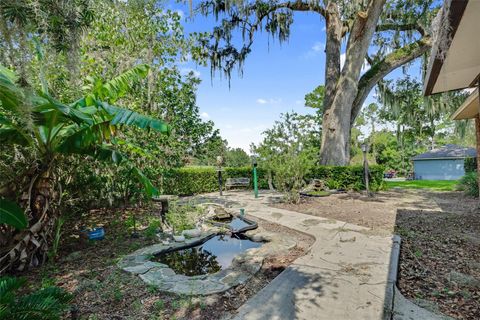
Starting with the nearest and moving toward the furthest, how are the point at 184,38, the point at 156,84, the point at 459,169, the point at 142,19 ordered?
the point at 142,19 → the point at 156,84 → the point at 184,38 → the point at 459,169

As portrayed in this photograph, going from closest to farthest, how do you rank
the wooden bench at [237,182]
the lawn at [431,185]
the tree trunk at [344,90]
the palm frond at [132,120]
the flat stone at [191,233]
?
the palm frond at [132,120] → the flat stone at [191,233] → the tree trunk at [344,90] → the lawn at [431,185] → the wooden bench at [237,182]

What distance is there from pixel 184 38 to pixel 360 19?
6.75 m

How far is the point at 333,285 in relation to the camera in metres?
2.86

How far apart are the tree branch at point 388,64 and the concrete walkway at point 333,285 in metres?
8.28

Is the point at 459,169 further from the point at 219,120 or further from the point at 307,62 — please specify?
the point at 219,120

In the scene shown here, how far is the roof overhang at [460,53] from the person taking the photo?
2482 millimetres

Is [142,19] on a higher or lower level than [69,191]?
higher

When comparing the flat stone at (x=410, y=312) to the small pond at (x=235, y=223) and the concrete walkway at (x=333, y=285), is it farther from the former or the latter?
the small pond at (x=235, y=223)

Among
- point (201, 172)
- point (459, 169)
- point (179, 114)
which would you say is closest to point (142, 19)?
point (179, 114)

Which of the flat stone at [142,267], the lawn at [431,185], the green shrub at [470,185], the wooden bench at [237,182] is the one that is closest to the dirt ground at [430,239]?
the green shrub at [470,185]

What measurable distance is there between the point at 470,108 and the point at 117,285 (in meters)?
9.22

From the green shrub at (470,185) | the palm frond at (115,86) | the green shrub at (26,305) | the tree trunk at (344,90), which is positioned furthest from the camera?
the tree trunk at (344,90)

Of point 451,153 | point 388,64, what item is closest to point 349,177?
point 388,64

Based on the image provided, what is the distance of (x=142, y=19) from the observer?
24.2 ft
